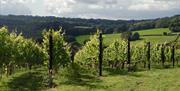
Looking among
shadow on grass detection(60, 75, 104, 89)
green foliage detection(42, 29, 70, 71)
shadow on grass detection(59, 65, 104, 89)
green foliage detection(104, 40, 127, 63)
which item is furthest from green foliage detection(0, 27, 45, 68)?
green foliage detection(104, 40, 127, 63)

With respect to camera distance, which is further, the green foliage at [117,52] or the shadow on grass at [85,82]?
the green foliage at [117,52]

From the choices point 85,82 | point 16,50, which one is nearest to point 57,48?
point 16,50

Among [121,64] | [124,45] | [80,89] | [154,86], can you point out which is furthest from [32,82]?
[121,64]

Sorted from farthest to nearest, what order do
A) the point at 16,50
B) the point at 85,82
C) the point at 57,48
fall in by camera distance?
1. the point at 16,50
2. the point at 57,48
3. the point at 85,82

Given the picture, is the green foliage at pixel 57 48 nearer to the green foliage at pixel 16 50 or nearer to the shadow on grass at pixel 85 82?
the green foliage at pixel 16 50

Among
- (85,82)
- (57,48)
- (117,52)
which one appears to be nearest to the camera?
(85,82)

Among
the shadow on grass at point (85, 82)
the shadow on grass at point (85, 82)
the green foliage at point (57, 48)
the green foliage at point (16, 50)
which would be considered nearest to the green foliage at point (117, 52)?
the green foliage at point (16, 50)

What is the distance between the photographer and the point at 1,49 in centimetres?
7019

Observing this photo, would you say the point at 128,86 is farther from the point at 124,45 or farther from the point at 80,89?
the point at 124,45

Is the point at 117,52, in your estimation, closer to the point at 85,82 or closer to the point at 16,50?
the point at 16,50

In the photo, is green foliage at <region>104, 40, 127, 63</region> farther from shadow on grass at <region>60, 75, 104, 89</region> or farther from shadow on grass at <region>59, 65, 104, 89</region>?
shadow on grass at <region>60, 75, 104, 89</region>

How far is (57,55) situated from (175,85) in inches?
1185

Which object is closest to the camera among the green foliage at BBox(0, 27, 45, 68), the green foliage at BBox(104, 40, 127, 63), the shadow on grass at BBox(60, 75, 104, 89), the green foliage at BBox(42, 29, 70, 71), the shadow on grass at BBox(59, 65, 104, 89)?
the shadow on grass at BBox(59, 65, 104, 89)

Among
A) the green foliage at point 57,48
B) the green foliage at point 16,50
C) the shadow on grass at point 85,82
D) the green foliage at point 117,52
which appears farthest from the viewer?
the green foliage at point 117,52
